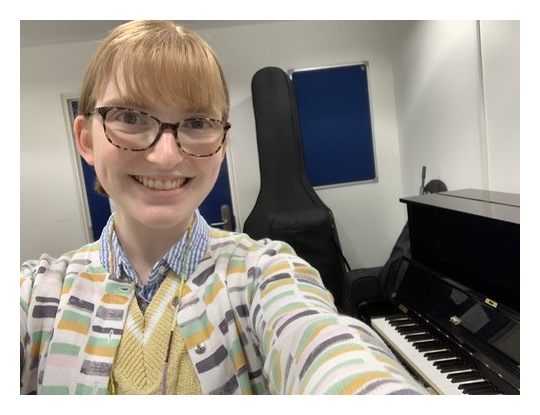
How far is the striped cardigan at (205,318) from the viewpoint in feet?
1.30

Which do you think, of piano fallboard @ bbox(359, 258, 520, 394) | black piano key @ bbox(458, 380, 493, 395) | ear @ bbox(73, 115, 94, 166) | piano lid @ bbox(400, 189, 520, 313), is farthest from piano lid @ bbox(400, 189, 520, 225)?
ear @ bbox(73, 115, 94, 166)

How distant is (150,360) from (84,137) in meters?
0.34

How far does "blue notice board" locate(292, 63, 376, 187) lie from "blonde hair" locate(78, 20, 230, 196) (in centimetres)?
82

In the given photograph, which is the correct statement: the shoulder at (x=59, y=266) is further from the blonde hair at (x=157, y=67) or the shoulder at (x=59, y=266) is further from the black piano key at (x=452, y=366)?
the black piano key at (x=452, y=366)

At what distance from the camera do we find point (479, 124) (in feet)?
3.06

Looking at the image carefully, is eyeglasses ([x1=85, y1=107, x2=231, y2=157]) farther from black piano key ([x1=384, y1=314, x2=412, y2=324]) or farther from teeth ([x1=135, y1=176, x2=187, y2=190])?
black piano key ([x1=384, y1=314, x2=412, y2=324])

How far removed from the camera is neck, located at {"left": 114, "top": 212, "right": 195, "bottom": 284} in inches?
19.4

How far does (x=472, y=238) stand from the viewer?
849 mm

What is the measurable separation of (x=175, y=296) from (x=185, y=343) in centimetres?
7

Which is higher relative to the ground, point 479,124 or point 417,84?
point 417,84
